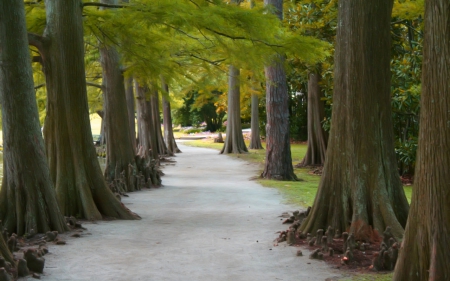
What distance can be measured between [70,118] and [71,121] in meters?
0.06

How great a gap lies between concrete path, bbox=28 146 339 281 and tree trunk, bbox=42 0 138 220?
2.67 feet

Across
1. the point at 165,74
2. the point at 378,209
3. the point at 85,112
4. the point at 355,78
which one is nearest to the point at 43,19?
the point at 85,112

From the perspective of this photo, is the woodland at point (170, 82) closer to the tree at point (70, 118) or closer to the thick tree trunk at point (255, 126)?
the tree at point (70, 118)

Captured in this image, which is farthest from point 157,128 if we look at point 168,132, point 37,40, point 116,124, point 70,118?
point 37,40

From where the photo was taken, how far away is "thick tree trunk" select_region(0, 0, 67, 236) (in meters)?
10.2

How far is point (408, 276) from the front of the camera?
5.86m

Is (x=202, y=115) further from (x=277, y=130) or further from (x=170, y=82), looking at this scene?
(x=170, y=82)

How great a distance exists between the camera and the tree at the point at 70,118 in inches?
492

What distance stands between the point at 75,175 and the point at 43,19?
373cm

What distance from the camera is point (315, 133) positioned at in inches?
1048

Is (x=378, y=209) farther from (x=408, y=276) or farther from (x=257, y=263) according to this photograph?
(x=408, y=276)

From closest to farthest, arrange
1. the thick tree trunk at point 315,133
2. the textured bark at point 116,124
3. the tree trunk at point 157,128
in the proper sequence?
the textured bark at point 116,124
the thick tree trunk at point 315,133
the tree trunk at point 157,128

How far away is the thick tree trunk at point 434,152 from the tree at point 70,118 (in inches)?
313

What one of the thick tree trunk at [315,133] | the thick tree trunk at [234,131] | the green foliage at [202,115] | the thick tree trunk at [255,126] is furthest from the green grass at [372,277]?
the green foliage at [202,115]
